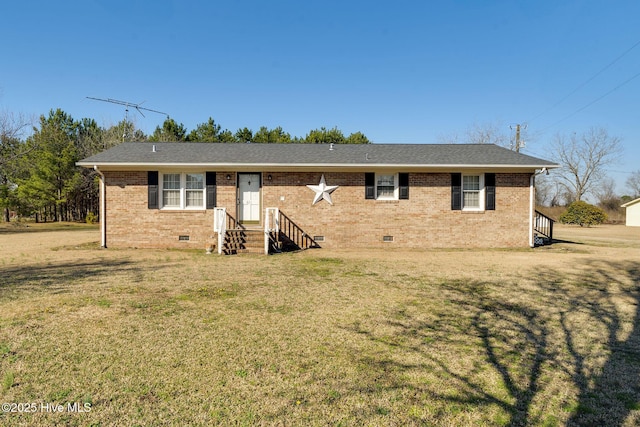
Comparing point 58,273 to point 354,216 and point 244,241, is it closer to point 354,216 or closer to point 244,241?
point 244,241

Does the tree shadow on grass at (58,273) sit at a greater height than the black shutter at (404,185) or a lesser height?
lesser

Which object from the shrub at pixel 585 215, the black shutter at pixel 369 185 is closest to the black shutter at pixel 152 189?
the black shutter at pixel 369 185

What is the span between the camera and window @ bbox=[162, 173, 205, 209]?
13.0 meters

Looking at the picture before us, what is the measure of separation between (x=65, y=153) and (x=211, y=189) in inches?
868

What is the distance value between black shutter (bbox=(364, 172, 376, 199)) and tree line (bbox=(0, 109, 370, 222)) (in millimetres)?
19205

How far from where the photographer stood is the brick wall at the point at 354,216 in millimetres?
12883

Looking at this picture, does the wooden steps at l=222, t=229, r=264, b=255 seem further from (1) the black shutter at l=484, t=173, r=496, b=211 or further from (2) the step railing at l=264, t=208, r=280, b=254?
(1) the black shutter at l=484, t=173, r=496, b=211

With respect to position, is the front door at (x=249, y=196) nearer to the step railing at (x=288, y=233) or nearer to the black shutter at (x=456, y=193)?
the step railing at (x=288, y=233)

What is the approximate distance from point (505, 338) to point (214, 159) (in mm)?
11322

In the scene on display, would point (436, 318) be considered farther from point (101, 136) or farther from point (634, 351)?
point (101, 136)

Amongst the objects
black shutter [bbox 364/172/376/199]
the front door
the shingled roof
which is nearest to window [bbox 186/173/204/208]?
the shingled roof

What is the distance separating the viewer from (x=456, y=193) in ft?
43.7

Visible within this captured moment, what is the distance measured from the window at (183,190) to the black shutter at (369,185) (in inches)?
241

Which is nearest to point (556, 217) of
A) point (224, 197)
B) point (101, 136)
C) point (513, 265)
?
point (513, 265)
